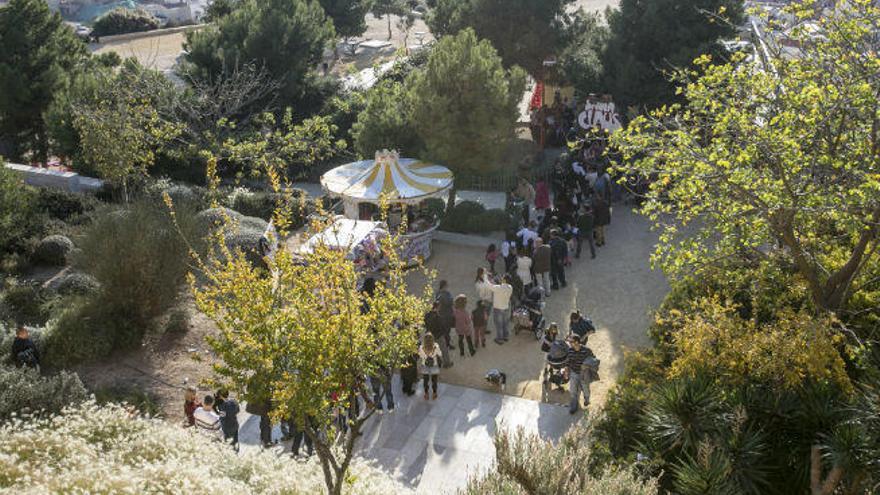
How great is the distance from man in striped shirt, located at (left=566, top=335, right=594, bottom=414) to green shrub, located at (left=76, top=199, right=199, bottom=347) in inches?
278

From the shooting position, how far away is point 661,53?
2530 centimetres

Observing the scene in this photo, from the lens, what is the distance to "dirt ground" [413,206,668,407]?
48.9ft

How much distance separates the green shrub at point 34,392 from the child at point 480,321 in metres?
6.45

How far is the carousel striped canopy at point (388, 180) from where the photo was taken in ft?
62.5

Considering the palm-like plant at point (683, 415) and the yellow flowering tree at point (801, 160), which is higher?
the yellow flowering tree at point (801, 160)

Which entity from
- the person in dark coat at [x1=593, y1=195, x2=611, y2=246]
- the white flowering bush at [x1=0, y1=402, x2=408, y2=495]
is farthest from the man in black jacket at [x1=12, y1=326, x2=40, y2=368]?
the person in dark coat at [x1=593, y1=195, x2=611, y2=246]

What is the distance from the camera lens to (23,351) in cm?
1388

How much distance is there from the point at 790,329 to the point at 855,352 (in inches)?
33.8

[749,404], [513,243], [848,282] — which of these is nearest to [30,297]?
[513,243]

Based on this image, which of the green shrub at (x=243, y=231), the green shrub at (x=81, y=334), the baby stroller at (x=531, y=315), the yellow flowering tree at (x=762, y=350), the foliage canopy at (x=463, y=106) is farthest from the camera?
the foliage canopy at (x=463, y=106)

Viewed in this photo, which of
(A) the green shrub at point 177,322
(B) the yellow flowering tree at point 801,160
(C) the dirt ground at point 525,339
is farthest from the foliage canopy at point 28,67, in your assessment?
(B) the yellow flowering tree at point 801,160

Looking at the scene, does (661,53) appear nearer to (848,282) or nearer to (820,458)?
(848,282)

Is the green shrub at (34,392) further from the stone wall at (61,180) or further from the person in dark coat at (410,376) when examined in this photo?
the stone wall at (61,180)

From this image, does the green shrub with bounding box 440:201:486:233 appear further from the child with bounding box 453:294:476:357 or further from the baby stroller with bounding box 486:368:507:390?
the baby stroller with bounding box 486:368:507:390
